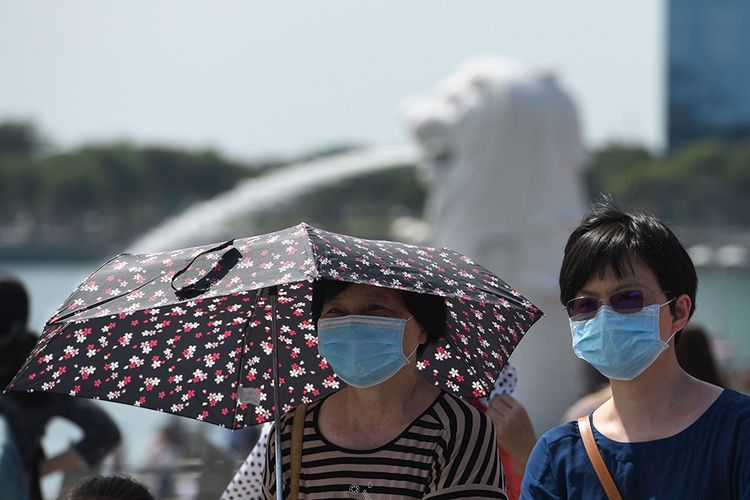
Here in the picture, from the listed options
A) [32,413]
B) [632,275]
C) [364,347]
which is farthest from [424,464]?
[32,413]

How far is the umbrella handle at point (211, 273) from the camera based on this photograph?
2803 mm

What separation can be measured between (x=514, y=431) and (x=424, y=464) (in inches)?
28.7

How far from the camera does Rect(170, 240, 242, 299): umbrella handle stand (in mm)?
2803

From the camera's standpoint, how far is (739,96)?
98.4 metres

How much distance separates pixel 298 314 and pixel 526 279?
8.01 metres

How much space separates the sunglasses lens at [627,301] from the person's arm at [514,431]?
3.19ft

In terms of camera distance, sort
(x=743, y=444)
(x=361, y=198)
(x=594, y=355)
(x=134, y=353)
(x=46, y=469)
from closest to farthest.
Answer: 1. (x=743, y=444)
2. (x=594, y=355)
3. (x=134, y=353)
4. (x=46, y=469)
5. (x=361, y=198)

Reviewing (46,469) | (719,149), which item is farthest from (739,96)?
(46,469)

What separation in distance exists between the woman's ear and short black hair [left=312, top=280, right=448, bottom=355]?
2.13ft

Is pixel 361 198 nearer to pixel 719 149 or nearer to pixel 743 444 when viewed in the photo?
pixel 719 149

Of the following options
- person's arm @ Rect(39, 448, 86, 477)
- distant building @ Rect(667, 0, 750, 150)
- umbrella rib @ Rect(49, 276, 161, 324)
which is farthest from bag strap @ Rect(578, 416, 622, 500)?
distant building @ Rect(667, 0, 750, 150)

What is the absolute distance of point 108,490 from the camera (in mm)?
3201

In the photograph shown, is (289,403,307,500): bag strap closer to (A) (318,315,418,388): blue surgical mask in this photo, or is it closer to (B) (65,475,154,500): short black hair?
(A) (318,315,418,388): blue surgical mask

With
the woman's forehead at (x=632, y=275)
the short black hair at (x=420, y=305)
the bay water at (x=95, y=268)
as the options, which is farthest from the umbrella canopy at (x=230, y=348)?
the woman's forehead at (x=632, y=275)
